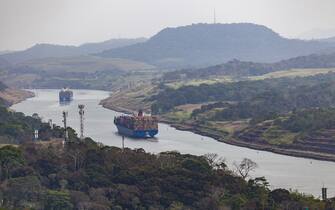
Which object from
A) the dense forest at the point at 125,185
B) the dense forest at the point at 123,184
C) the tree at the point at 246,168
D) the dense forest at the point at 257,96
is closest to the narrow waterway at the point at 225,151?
the tree at the point at 246,168

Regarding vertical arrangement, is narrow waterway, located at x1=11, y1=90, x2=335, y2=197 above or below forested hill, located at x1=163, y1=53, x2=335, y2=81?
below

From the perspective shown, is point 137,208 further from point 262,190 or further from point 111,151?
point 111,151

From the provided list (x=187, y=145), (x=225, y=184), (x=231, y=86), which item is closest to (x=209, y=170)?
(x=225, y=184)

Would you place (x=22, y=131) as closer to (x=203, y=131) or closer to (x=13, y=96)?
(x=203, y=131)

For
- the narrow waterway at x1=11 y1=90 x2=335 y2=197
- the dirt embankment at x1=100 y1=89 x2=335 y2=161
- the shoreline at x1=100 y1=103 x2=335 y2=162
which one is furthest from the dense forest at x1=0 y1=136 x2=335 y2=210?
the dirt embankment at x1=100 y1=89 x2=335 y2=161

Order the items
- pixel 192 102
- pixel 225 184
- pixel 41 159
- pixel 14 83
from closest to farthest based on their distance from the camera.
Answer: pixel 225 184 < pixel 41 159 < pixel 192 102 < pixel 14 83

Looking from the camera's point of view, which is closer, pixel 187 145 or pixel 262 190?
pixel 262 190

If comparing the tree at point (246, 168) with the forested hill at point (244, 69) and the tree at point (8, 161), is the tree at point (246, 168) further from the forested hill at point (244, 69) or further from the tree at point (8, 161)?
the forested hill at point (244, 69)

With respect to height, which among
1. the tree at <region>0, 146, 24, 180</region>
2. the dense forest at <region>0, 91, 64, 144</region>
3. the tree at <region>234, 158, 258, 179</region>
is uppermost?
the tree at <region>0, 146, 24, 180</region>

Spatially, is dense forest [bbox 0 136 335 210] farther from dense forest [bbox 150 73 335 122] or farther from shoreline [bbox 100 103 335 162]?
dense forest [bbox 150 73 335 122]

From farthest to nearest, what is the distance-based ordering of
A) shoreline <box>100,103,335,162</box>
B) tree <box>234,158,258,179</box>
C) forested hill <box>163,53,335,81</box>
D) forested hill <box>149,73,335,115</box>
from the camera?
forested hill <box>163,53,335,81</box> → forested hill <box>149,73,335,115</box> → shoreline <box>100,103,335,162</box> → tree <box>234,158,258,179</box>
